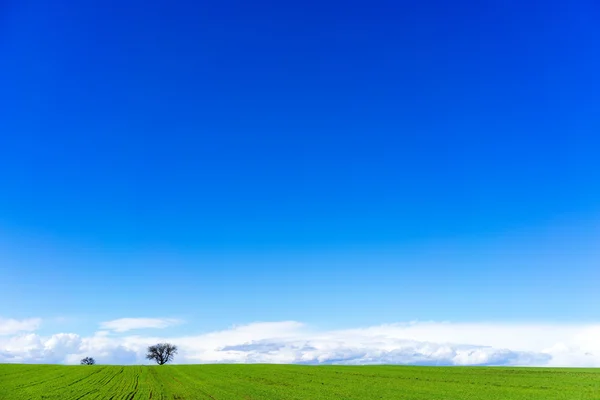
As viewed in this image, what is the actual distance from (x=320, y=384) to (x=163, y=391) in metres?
20.5

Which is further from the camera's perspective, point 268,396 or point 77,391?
point 77,391

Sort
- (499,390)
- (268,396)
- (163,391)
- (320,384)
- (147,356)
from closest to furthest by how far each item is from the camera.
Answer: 1. (268,396)
2. (163,391)
3. (499,390)
4. (320,384)
5. (147,356)

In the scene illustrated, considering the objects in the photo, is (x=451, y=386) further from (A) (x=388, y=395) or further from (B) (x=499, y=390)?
(A) (x=388, y=395)

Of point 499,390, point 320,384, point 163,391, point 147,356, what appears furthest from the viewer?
point 147,356

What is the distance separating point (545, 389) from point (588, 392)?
4941mm

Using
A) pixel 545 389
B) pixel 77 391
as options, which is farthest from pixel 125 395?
pixel 545 389

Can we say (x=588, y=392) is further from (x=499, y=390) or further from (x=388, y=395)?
(x=388, y=395)

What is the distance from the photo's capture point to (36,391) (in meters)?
51.6

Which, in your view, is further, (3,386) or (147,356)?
(147,356)

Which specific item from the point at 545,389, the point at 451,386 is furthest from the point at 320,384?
the point at 545,389

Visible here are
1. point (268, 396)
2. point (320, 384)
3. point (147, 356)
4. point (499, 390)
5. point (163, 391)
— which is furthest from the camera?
point (147, 356)

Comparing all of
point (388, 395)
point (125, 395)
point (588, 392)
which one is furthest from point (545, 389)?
point (125, 395)

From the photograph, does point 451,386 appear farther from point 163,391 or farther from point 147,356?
point 147,356

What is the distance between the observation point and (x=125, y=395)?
155ft
